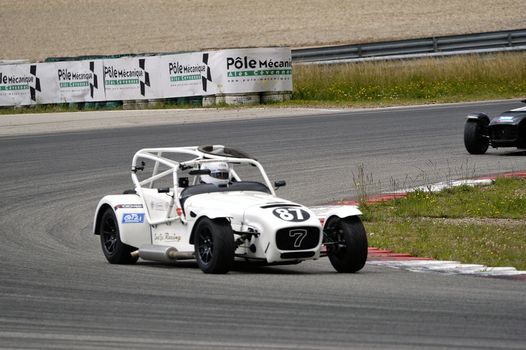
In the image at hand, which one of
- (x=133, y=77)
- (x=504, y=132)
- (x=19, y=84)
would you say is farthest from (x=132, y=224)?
(x=19, y=84)

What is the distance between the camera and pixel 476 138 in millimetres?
21672

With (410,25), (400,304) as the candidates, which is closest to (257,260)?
(400,304)

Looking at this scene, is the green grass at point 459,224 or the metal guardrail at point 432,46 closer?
the green grass at point 459,224

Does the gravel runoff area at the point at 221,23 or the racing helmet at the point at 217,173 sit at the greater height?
the gravel runoff area at the point at 221,23

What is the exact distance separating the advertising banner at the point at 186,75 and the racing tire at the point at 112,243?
21507 mm

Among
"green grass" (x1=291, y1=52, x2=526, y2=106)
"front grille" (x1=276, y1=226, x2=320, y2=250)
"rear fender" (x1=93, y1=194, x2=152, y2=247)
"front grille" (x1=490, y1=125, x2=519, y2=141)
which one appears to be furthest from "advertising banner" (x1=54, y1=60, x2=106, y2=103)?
"front grille" (x1=276, y1=226, x2=320, y2=250)

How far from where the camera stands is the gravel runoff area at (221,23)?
178 feet

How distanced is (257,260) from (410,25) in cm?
4549

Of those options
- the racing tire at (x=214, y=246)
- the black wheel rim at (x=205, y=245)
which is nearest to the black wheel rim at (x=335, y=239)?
the racing tire at (x=214, y=246)

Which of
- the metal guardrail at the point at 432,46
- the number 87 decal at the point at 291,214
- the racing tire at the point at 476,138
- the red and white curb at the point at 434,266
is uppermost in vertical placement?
the metal guardrail at the point at 432,46

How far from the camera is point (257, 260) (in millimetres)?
10938

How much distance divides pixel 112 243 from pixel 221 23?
4774cm

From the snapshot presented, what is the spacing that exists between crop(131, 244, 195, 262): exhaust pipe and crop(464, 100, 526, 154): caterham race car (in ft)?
35.3

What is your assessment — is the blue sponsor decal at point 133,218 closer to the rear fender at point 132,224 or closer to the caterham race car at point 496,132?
the rear fender at point 132,224
